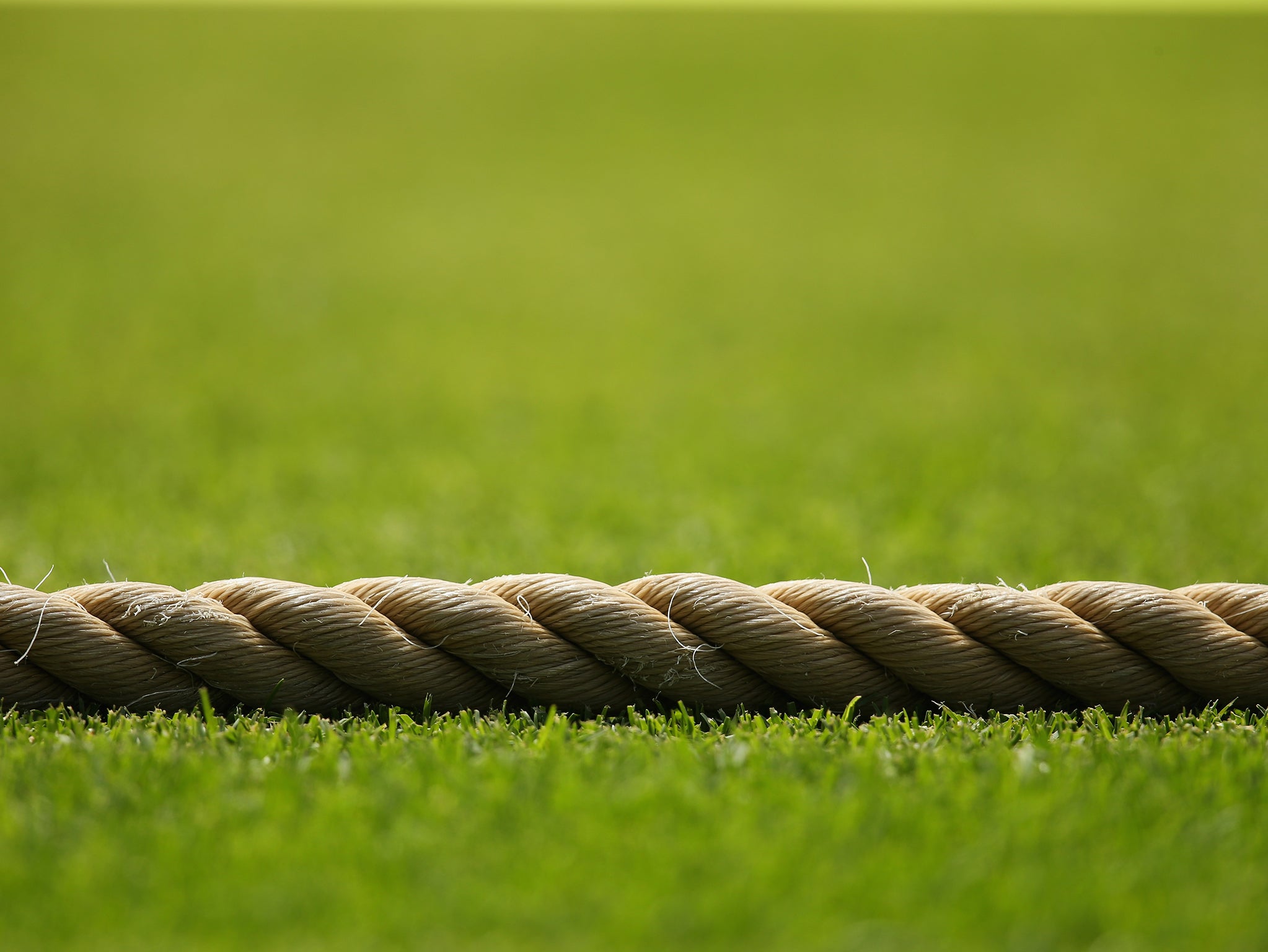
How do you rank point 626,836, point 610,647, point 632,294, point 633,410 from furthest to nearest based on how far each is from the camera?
point 632,294
point 633,410
point 610,647
point 626,836

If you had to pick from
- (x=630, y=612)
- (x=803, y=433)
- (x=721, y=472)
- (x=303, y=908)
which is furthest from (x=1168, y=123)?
(x=303, y=908)

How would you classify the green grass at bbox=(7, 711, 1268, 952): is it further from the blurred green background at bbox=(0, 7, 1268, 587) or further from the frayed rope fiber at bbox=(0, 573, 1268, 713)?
the blurred green background at bbox=(0, 7, 1268, 587)

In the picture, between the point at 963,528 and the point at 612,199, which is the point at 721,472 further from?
the point at 612,199

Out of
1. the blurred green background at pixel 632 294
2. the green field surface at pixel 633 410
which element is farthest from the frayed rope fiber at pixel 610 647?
the blurred green background at pixel 632 294

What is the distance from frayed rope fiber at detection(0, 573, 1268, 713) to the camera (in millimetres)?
1341

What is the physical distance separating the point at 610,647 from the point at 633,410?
2.83 m

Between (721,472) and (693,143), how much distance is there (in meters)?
6.93

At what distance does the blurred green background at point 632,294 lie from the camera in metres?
2.62

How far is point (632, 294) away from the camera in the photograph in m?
6.47

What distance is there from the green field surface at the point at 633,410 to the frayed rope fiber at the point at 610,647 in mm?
65

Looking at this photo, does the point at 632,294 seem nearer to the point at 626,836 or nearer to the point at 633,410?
the point at 633,410

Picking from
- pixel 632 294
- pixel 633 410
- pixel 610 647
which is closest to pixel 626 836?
pixel 610 647

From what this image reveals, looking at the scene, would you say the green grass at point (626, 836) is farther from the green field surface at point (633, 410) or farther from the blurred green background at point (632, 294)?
the blurred green background at point (632, 294)

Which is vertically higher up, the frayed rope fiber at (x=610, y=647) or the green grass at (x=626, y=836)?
the frayed rope fiber at (x=610, y=647)
